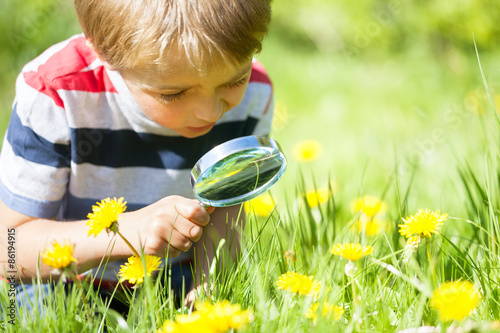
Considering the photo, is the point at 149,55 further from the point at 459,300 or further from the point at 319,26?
the point at 319,26

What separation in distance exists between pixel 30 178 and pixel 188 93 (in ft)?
1.82

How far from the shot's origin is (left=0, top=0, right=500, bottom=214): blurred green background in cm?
285

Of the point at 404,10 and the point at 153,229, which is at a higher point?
the point at 404,10

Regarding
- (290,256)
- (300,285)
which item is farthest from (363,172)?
(300,285)

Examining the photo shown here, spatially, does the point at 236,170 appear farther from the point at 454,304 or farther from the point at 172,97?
the point at 454,304

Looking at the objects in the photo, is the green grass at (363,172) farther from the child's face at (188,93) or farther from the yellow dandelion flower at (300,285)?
the child's face at (188,93)

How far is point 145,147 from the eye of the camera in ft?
6.02

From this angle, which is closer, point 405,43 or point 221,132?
point 221,132

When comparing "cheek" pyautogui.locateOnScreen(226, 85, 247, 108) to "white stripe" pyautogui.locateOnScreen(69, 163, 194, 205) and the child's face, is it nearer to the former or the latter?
the child's face

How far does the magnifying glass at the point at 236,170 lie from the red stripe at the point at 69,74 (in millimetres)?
550

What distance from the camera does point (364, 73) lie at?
4.28m

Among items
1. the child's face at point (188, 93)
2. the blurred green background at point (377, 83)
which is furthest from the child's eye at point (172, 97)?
the blurred green background at point (377, 83)

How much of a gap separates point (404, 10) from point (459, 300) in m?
3.56

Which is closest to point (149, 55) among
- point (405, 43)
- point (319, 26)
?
point (405, 43)
